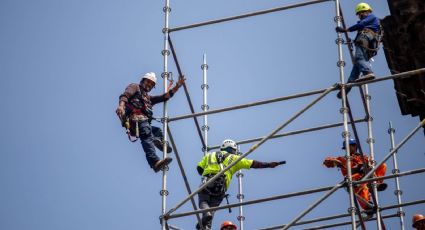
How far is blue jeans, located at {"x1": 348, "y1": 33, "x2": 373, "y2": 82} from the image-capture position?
2255cm

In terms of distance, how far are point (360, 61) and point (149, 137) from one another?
3.95 meters

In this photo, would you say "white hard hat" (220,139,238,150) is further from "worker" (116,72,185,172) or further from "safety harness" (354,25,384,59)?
"safety harness" (354,25,384,59)

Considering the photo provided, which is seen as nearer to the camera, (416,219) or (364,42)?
(416,219)

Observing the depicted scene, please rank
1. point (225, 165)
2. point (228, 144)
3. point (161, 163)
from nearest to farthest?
point (161, 163) < point (225, 165) < point (228, 144)

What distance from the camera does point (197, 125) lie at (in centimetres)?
2484

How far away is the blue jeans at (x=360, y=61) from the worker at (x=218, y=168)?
207 centimetres

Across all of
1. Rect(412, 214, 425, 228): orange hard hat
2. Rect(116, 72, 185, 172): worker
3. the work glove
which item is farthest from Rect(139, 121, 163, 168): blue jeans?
Rect(412, 214, 425, 228): orange hard hat

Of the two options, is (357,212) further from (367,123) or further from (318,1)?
(318,1)

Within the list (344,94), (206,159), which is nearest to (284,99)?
(344,94)

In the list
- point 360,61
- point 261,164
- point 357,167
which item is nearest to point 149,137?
point 261,164

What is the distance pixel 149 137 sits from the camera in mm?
23172

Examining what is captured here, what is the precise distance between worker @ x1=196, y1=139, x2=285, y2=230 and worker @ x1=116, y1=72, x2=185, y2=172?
3.07 feet

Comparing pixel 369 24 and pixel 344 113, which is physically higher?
pixel 369 24

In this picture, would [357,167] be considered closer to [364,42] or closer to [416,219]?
[416,219]
